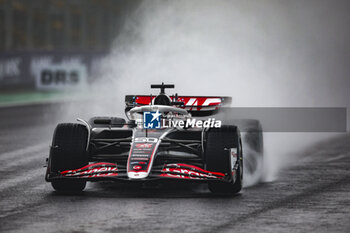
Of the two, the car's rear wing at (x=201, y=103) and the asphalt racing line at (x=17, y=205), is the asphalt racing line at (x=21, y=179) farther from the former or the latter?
the car's rear wing at (x=201, y=103)

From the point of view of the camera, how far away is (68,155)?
953 centimetres

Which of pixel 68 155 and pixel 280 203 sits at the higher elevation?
pixel 68 155

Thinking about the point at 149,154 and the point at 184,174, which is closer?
the point at 184,174

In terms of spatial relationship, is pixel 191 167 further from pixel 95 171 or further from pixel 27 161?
pixel 27 161

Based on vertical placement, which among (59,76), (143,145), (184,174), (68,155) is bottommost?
(184,174)

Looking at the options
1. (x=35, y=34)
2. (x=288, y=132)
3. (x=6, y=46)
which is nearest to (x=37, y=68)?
(x=6, y=46)

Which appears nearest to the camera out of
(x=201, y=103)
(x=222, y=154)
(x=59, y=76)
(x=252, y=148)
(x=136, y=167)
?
(x=136, y=167)

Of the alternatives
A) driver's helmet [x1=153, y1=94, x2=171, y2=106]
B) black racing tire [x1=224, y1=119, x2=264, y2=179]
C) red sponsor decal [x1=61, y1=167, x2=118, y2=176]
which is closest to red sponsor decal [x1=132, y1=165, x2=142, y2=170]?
red sponsor decal [x1=61, y1=167, x2=118, y2=176]

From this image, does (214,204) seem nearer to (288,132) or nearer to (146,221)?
(146,221)

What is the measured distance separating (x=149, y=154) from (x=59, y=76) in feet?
72.9

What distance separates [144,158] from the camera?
9.17 meters

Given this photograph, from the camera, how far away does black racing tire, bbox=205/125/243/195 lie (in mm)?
9398

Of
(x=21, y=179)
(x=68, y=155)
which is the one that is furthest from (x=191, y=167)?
(x=21, y=179)

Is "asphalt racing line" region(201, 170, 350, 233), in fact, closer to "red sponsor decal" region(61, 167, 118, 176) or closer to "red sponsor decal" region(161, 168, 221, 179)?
"red sponsor decal" region(161, 168, 221, 179)
